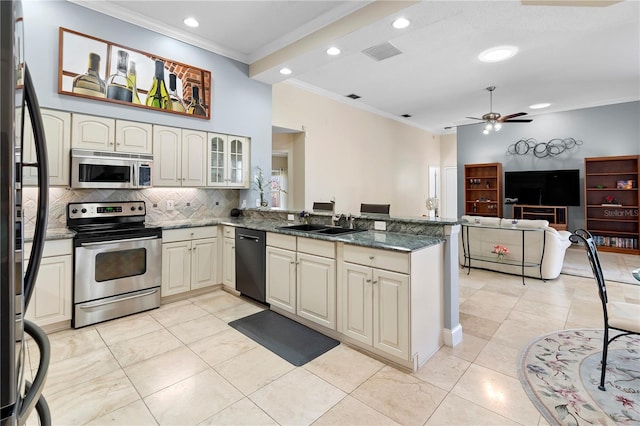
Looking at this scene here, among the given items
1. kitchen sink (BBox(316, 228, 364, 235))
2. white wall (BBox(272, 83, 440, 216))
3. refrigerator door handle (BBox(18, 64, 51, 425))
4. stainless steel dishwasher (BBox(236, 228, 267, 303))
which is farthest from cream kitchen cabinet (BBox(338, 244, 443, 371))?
white wall (BBox(272, 83, 440, 216))

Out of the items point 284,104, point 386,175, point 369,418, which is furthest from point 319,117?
point 369,418

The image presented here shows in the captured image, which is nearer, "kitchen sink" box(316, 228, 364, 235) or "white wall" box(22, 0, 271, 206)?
"white wall" box(22, 0, 271, 206)

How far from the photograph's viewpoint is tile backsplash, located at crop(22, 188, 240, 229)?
329 cm

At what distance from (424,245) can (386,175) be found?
5.68 metres

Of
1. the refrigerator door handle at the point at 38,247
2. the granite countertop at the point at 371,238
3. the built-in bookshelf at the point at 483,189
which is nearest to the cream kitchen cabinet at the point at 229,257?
the granite countertop at the point at 371,238

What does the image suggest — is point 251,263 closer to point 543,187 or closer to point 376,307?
point 376,307

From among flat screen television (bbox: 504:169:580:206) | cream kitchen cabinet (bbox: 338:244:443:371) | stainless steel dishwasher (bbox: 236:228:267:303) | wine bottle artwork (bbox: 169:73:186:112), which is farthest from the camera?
flat screen television (bbox: 504:169:580:206)

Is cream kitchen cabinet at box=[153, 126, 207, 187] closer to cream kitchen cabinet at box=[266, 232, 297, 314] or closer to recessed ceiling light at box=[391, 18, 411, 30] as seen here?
cream kitchen cabinet at box=[266, 232, 297, 314]

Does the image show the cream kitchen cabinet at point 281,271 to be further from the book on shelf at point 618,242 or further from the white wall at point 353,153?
the book on shelf at point 618,242

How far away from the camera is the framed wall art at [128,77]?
319 cm

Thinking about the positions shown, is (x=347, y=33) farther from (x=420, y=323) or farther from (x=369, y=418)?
(x=369, y=418)

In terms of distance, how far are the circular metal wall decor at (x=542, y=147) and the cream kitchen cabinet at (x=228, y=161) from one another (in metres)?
6.96

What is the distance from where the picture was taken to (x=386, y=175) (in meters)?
7.94

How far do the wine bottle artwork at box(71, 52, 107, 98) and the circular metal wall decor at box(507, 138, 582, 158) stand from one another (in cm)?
868
